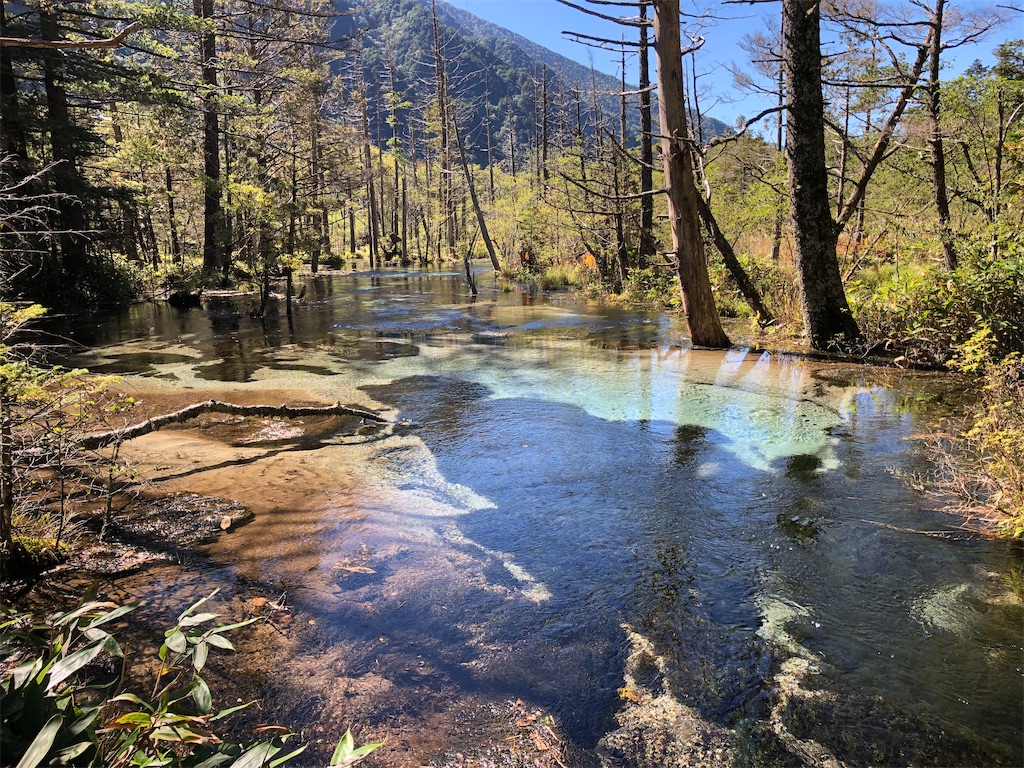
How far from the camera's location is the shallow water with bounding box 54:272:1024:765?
7.28 ft

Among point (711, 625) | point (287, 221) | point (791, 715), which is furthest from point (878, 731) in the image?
point (287, 221)

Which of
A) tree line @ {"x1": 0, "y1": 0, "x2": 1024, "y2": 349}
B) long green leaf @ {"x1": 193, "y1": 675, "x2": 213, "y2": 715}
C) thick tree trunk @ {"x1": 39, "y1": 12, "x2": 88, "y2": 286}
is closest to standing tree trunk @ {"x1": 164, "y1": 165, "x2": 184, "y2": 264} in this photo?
tree line @ {"x1": 0, "y1": 0, "x2": 1024, "y2": 349}

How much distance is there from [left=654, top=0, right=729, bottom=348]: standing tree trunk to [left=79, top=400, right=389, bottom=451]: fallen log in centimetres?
507

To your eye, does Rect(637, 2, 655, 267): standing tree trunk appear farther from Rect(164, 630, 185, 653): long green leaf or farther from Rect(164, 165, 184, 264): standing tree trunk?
Rect(164, 165, 184, 264): standing tree trunk

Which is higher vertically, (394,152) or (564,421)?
(394,152)

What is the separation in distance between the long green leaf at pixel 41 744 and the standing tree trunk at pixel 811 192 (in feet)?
27.0

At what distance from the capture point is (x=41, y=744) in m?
1.04

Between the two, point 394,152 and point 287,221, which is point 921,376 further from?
point 394,152

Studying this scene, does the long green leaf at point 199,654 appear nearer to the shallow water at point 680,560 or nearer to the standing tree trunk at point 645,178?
the shallow water at point 680,560

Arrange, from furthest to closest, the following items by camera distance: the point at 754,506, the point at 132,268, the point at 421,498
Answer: the point at 132,268
the point at 421,498
the point at 754,506

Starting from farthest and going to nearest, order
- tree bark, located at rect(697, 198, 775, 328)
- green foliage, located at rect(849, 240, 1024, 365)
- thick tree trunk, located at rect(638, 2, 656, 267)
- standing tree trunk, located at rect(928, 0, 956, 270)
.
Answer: thick tree trunk, located at rect(638, 2, 656, 267) < tree bark, located at rect(697, 198, 775, 328) < standing tree trunk, located at rect(928, 0, 956, 270) < green foliage, located at rect(849, 240, 1024, 365)

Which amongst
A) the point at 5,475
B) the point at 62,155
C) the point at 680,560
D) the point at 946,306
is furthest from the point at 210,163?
the point at 680,560

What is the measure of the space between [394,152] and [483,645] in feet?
143

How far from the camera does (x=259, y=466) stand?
183 inches
